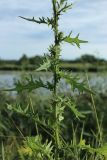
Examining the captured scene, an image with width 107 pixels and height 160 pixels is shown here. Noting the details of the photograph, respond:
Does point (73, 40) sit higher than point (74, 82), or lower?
higher

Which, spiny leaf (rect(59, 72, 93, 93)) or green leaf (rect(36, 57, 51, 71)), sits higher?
green leaf (rect(36, 57, 51, 71))

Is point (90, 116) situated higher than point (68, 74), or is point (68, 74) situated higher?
point (68, 74)

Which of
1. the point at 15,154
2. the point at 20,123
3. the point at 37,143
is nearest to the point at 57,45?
the point at 37,143

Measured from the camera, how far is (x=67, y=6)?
1.52 meters

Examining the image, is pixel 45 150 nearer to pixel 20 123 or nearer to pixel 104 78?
pixel 20 123

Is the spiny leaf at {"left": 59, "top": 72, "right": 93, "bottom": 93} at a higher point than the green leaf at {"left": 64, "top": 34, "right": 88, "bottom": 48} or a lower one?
lower

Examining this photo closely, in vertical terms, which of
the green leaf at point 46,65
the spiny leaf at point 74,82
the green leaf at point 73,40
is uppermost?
the green leaf at point 73,40

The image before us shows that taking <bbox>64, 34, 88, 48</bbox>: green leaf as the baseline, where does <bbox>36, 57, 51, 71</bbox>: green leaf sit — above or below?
below

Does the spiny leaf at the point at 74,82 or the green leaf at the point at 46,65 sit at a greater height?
the green leaf at the point at 46,65

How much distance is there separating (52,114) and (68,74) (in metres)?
0.15

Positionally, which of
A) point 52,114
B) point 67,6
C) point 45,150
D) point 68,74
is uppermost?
point 67,6

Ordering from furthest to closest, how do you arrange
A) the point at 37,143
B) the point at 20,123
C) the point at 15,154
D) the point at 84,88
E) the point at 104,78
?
the point at 104,78, the point at 20,123, the point at 15,154, the point at 37,143, the point at 84,88

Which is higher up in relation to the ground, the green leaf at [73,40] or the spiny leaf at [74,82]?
the green leaf at [73,40]

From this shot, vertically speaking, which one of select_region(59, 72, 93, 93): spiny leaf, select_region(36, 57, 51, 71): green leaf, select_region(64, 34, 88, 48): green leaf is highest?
select_region(64, 34, 88, 48): green leaf
